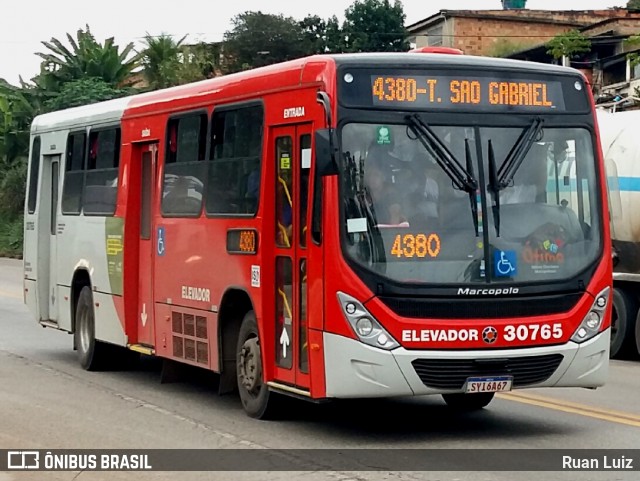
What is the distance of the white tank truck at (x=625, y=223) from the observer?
16703 mm

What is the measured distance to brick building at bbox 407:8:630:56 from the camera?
6725 cm

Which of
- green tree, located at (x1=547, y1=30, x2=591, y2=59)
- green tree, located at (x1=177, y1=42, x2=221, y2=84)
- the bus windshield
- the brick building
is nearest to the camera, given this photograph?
the bus windshield

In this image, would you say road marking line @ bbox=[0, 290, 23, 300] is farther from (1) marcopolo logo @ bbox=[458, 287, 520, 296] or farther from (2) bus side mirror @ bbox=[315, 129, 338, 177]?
(1) marcopolo logo @ bbox=[458, 287, 520, 296]

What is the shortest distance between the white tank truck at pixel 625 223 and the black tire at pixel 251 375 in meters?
7.26

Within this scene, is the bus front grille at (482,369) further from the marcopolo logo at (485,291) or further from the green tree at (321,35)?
the green tree at (321,35)

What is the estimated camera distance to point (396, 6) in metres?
78.5

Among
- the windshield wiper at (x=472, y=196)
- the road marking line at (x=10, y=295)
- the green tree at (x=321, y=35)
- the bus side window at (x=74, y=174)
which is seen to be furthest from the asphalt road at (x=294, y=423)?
the green tree at (x=321, y=35)

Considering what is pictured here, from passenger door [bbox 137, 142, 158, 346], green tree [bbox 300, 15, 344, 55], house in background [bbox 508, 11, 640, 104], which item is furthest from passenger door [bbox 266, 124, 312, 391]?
green tree [bbox 300, 15, 344, 55]

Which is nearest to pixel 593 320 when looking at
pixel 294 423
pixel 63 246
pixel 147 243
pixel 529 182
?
pixel 529 182

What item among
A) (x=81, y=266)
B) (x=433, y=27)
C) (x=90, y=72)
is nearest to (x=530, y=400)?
(x=81, y=266)

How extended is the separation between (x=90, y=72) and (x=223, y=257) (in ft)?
123

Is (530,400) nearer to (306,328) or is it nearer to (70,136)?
(306,328)

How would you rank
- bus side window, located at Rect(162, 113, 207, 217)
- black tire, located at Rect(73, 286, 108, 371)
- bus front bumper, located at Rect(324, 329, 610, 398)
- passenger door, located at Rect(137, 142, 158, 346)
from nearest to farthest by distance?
bus front bumper, located at Rect(324, 329, 610, 398)
bus side window, located at Rect(162, 113, 207, 217)
passenger door, located at Rect(137, 142, 158, 346)
black tire, located at Rect(73, 286, 108, 371)

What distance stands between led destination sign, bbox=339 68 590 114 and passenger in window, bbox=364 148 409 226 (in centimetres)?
41
